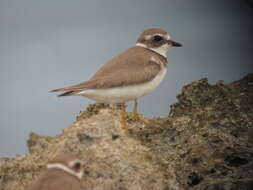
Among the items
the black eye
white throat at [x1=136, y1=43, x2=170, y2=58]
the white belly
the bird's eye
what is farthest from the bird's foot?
the black eye

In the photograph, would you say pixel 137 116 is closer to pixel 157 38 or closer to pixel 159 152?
pixel 159 152

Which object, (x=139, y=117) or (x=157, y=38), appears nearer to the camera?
(x=139, y=117)

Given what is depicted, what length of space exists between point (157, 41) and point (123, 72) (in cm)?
104

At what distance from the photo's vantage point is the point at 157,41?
22.7ft

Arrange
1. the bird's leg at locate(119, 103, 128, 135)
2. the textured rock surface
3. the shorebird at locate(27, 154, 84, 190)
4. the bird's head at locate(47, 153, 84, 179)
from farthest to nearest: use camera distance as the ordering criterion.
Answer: the bird's leg at locate(119, 103, 128, 135)
the textured rock surface
the bird's head at locate(47, 153, 84, 179)
the shorebird at locate(27, 154, 84, 190)

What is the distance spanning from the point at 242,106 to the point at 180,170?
4.57 feet

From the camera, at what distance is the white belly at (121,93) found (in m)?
5.93

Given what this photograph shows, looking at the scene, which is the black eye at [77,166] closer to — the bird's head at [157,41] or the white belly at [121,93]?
the white belly at [121,93]

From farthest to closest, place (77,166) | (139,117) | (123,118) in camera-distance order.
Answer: (139,117)
(123,118)
(77,166)

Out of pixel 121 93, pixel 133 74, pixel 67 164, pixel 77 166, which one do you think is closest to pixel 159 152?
pixel 121 93

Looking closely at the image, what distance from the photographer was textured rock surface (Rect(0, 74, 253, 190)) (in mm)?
4777

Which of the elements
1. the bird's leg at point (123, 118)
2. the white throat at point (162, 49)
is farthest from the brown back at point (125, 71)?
the bird's leg at point (123, 118)

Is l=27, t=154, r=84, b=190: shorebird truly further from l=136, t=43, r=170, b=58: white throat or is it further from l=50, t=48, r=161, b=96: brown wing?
l=136, t=43, r=170, b=58: white throat

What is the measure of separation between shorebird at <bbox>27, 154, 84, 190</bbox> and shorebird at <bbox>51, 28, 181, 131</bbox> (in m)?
1.56
